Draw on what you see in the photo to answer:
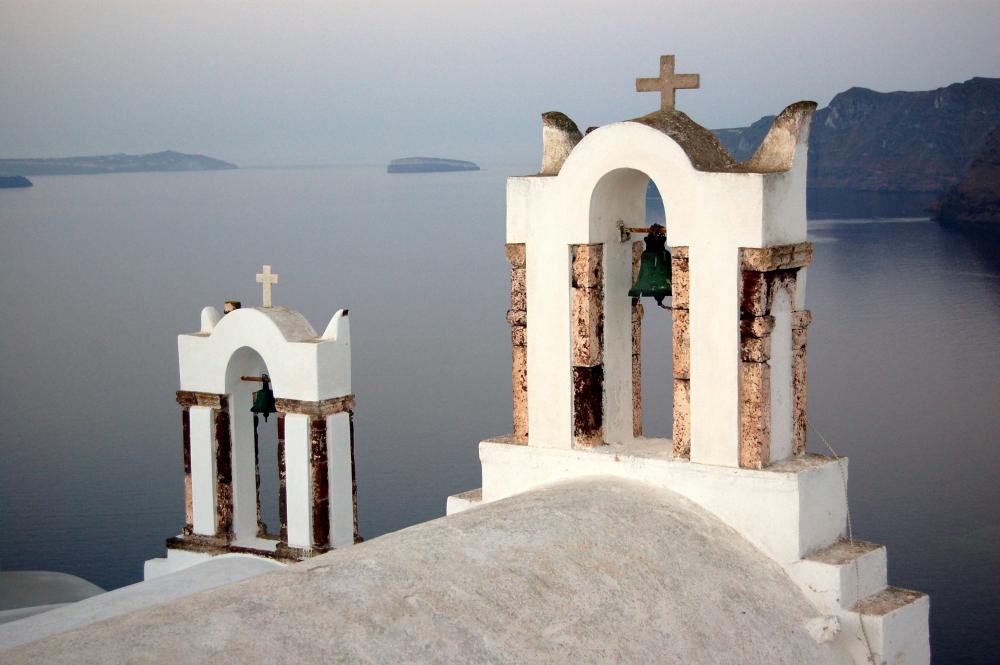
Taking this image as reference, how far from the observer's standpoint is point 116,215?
7994cm

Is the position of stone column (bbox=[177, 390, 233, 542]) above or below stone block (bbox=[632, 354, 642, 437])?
below

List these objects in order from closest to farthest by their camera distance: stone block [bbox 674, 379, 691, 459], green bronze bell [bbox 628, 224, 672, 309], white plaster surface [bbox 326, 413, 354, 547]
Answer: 1. stone block [bbox 674, 379, 691, 459]
2. green bronze bell [bbox 628, 224, 672, 309]
3. white plaster surface [bbox 326, 413, 354, 547]

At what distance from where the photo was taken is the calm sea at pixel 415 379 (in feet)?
78.4

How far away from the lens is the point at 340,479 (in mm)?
11180

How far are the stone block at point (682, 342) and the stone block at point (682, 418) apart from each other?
60 mm

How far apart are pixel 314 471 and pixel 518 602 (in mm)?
4912

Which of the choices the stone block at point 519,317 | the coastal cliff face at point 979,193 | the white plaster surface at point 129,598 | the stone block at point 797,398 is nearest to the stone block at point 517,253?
the stone block at point 519,317

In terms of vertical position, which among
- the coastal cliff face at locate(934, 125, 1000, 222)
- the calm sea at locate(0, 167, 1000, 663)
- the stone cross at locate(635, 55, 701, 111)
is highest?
the coastal cliff face at locate(934, 125, 1000, 222)

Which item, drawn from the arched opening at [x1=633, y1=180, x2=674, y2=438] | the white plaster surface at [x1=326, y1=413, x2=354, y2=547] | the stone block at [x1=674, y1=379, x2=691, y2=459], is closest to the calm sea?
the arched opening at [x1=633, y1=180, x2=674, y2=438]

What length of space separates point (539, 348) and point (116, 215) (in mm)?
74362

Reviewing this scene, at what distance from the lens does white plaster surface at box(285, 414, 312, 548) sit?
10992 mm

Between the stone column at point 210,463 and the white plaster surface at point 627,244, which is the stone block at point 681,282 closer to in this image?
the white plaster surface at point 627,244

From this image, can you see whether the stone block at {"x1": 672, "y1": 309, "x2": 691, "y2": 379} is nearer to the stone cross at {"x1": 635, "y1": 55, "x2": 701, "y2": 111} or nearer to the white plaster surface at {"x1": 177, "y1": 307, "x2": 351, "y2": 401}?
the stone cross at {"x1": 635, "y1": 55, "x2": 701, "y2": 111}

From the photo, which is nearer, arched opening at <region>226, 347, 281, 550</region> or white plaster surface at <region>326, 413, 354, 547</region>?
white plaster surface at <region>326, 413, 354, 547</region>
